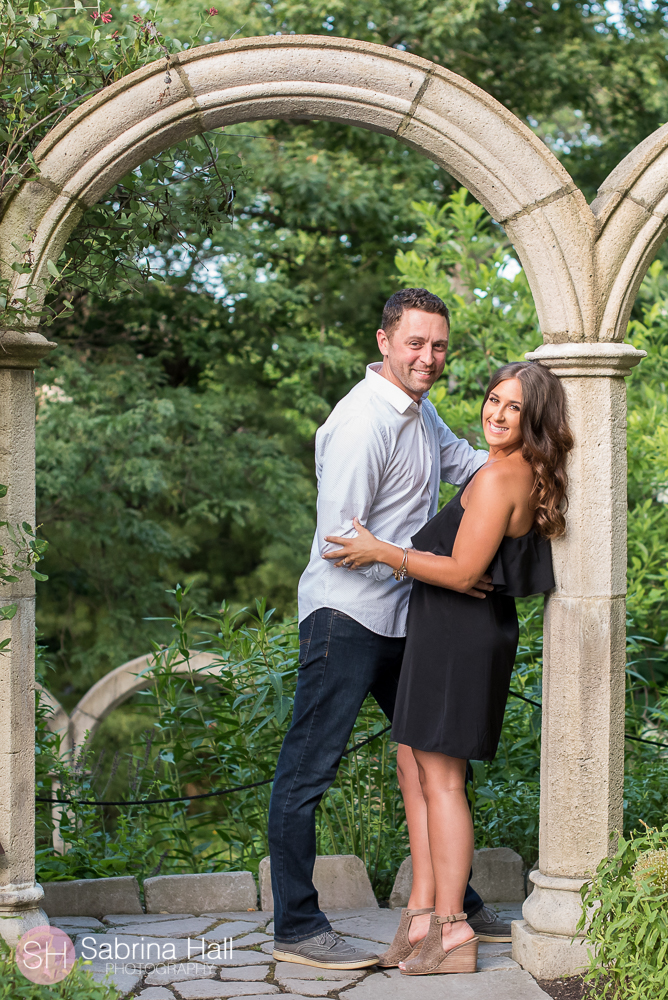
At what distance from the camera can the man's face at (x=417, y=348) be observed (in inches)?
113

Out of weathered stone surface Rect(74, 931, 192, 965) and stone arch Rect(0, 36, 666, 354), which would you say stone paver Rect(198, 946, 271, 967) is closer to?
weathered stone surface Rect(74, 931, 192, 965)

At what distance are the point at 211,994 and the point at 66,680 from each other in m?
7.28

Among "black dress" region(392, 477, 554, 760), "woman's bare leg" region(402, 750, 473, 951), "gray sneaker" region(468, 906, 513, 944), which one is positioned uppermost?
"black dress" region(392, 477, 554, 760)

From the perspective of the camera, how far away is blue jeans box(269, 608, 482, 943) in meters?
2.82

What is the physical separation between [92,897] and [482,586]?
1.85 metres

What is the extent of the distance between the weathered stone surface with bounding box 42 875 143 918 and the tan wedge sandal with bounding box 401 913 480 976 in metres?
1.12

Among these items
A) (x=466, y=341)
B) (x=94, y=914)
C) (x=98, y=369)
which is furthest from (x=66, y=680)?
(x=94, y=914)

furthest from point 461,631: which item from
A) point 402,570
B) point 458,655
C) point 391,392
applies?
point 391,392

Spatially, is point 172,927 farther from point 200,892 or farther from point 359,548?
point 359,548

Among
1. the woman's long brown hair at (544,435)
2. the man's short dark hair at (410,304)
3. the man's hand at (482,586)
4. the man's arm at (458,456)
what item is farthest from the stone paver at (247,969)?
the man's short dark hair at (410,304)

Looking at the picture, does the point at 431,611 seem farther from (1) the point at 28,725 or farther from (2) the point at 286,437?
(2) the point at 286,437

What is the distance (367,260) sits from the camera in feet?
32.7

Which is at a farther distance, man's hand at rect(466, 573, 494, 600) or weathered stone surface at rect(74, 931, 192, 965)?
weathered stone surface at rect(74, 931, 192, 965)

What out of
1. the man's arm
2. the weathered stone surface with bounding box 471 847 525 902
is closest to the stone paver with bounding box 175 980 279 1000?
the weathered stone surface with bounding box 471 847 525 902
